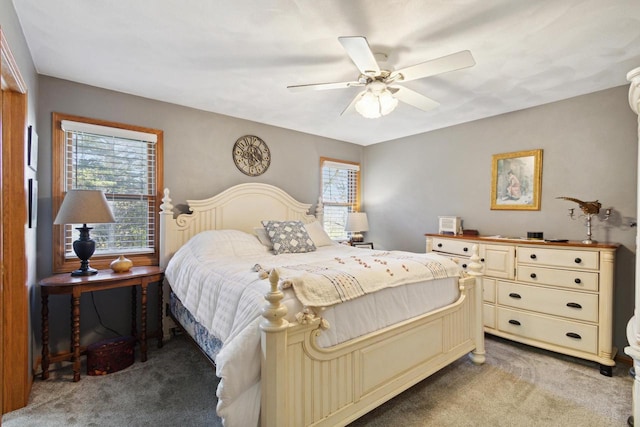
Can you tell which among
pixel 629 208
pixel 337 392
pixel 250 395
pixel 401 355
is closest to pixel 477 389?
pixel 401 355

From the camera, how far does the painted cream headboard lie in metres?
3.15

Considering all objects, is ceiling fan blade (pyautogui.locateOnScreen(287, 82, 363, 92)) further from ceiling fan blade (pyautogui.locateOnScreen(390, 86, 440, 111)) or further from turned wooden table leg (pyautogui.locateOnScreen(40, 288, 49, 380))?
turned wooden table leg (pyautogui.locateOnScreen(40, 288, 49, 380))

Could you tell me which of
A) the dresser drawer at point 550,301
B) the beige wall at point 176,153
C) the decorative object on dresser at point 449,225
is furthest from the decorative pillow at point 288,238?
the dresser drawer at point 550,301

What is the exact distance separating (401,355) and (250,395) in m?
1.02

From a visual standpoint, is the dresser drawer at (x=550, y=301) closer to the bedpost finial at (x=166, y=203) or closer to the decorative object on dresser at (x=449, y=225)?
the decorative object on dresser at (x=449, y=225)

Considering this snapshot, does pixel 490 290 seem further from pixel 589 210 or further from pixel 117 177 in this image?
pixel 117 177

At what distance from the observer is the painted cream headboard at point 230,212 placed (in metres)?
3.15

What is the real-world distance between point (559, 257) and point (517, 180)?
993 millimetres

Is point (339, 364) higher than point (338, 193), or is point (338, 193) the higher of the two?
point (338, 193)

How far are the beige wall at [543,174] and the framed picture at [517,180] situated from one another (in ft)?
0.21

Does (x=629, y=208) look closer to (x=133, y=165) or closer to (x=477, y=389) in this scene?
(x=477, y=389)

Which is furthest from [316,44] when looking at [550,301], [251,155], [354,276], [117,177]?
[550,301]

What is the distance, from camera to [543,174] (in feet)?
10.8

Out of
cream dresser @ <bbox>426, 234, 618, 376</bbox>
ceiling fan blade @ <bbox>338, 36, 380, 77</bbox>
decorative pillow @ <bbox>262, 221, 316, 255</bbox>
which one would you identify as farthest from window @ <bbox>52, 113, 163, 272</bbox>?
cream dresser @ <bbox>426, 234, 618, 376</bbox>
